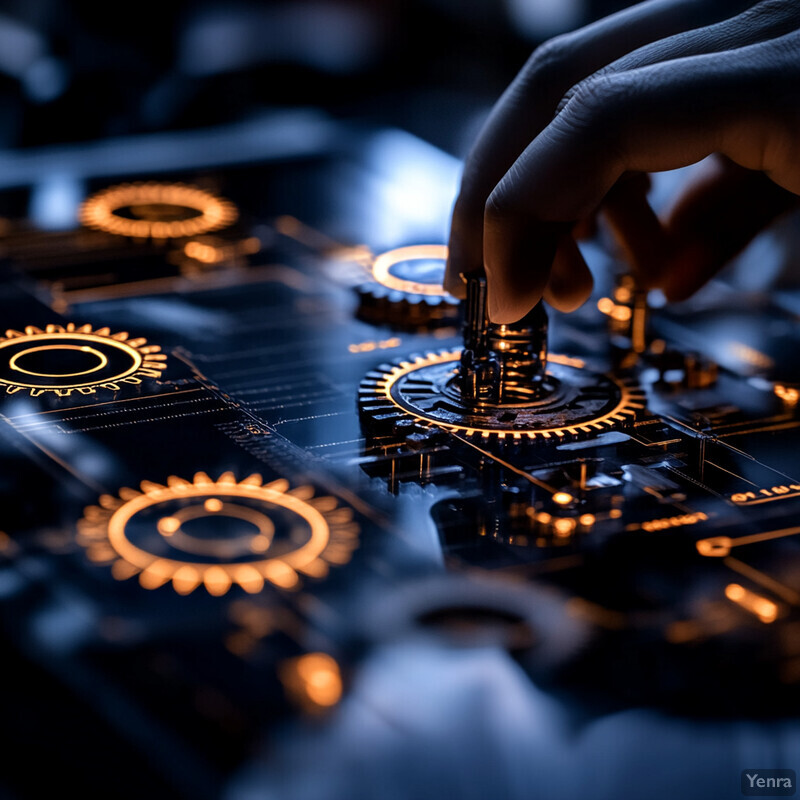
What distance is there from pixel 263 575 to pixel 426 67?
62.6 inches

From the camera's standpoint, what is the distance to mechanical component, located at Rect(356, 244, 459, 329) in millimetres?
1107

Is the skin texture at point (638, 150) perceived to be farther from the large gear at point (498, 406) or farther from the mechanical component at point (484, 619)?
the mechanical component at point (484, 619)

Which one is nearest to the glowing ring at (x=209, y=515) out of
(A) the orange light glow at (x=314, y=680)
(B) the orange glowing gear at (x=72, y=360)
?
(A) the orange light glow at (x=314, y=680)

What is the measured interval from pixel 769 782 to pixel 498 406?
40 centimetres

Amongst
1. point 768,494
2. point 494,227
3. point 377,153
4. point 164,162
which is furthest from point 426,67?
point 768,494

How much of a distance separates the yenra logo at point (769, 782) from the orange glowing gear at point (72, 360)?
531 millimetres

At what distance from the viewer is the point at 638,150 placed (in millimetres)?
872

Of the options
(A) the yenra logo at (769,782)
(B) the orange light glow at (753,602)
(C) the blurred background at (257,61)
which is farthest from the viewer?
(C) the blurred background at (257,61)

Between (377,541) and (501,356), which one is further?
(501,356)

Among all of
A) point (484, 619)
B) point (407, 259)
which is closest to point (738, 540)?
point (484, 619)

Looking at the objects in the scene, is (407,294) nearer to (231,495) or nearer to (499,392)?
(499,392)

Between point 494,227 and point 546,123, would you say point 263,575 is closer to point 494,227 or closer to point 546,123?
point 494,227

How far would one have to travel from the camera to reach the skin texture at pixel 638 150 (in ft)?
2.81

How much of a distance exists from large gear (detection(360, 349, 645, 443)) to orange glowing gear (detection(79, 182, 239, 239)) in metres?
0.40
